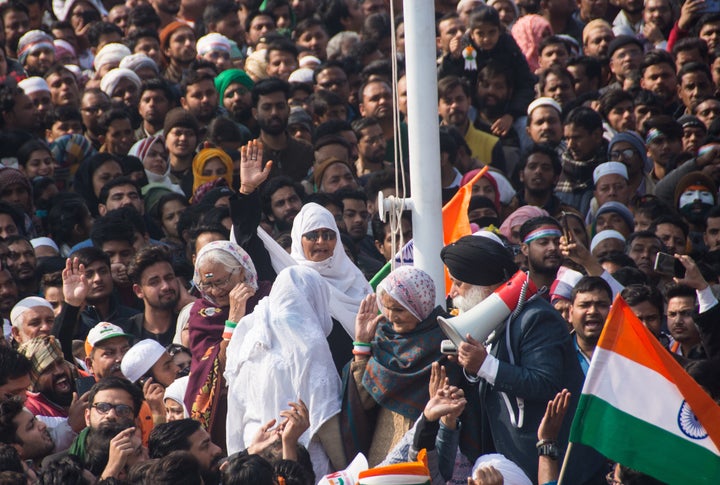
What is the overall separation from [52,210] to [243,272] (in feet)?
10.0

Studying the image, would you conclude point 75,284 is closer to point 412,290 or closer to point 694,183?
point 412,290

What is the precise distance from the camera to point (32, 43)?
12.5m

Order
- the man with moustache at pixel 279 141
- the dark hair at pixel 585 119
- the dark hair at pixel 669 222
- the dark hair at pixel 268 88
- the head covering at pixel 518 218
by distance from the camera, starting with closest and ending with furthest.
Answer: the head covering at pixel 518 218 < the dark hair at pixel 669 222 < the man with moustache at pixel 279 141 < the dark hair at pixel 585 119 < the dark hair at pixel 268 88

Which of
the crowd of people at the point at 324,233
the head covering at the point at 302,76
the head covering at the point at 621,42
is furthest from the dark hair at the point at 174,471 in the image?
the head covering at the point at 621,42

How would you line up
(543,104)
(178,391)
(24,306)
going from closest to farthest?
(178,391) < (24,306) < (543,104)

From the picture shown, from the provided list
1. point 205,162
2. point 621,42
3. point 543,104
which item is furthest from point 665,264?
point 621,42

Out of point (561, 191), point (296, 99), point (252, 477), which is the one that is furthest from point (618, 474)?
point (296, 99)

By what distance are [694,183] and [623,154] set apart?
0.59 metres

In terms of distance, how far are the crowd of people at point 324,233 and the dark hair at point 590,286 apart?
0.02 meters

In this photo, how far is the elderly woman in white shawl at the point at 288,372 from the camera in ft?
20.2

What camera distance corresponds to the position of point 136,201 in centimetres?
980

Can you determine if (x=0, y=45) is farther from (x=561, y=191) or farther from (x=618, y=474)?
(x=618, y=474)

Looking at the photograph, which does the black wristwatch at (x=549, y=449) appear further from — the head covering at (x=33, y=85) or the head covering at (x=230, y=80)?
the head covering at (x=33, y=85)

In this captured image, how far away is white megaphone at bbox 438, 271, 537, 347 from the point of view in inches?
228
